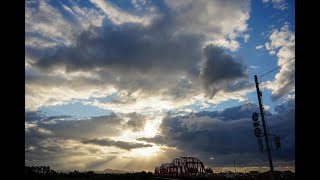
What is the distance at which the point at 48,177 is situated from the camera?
1512 inches
